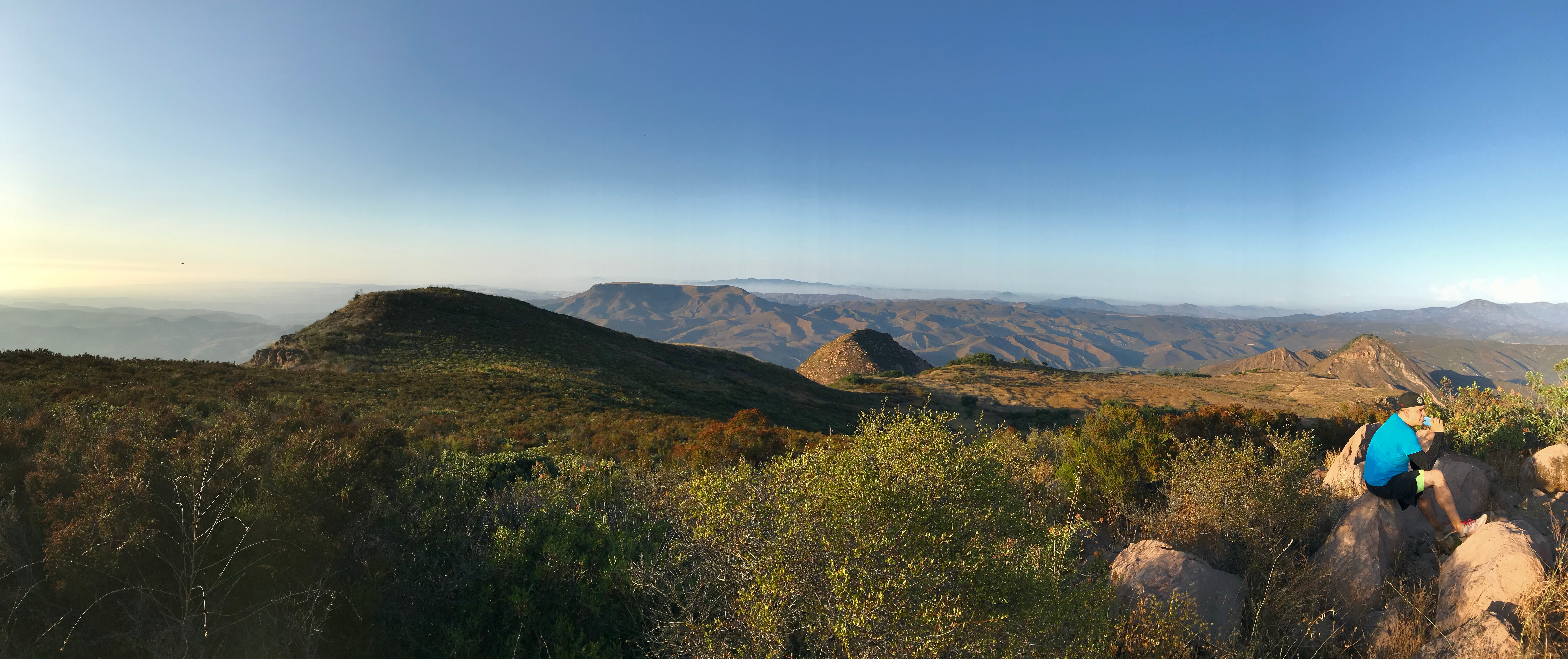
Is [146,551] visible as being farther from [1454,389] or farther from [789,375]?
[789,375]

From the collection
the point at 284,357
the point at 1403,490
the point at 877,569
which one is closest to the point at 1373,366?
the point at 1403,490

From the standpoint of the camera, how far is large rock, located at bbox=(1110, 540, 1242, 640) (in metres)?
4.21

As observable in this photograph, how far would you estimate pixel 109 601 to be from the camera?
328 centimetres

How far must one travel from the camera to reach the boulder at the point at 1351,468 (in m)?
6.26

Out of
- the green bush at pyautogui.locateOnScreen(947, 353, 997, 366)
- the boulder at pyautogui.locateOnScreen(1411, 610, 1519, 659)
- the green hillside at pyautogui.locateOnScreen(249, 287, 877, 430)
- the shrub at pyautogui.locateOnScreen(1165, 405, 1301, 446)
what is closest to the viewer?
the boulder at pyautogui.locateOnScreen(1411, 610, 1519, 659)

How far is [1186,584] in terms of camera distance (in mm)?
4402

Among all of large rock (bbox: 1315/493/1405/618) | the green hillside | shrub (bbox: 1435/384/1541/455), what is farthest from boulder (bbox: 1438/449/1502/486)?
the green hillside

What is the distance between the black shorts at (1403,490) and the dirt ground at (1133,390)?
28.0m

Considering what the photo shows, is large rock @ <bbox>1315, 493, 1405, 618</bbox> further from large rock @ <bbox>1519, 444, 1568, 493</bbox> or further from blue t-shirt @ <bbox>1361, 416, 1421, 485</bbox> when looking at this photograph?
large rock @ <bbox>1519, 444, 1568, 493</bbox>

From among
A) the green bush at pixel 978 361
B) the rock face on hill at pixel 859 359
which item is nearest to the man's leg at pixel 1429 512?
the rock face on hill at pixel 859 359

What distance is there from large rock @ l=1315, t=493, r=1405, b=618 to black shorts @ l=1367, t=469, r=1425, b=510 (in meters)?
0.10

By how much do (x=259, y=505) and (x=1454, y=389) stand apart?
17570 millimetres

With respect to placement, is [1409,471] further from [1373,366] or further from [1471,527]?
[1373,366]

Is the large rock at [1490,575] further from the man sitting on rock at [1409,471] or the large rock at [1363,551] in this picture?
the man sitting on rock at [1409,471]
